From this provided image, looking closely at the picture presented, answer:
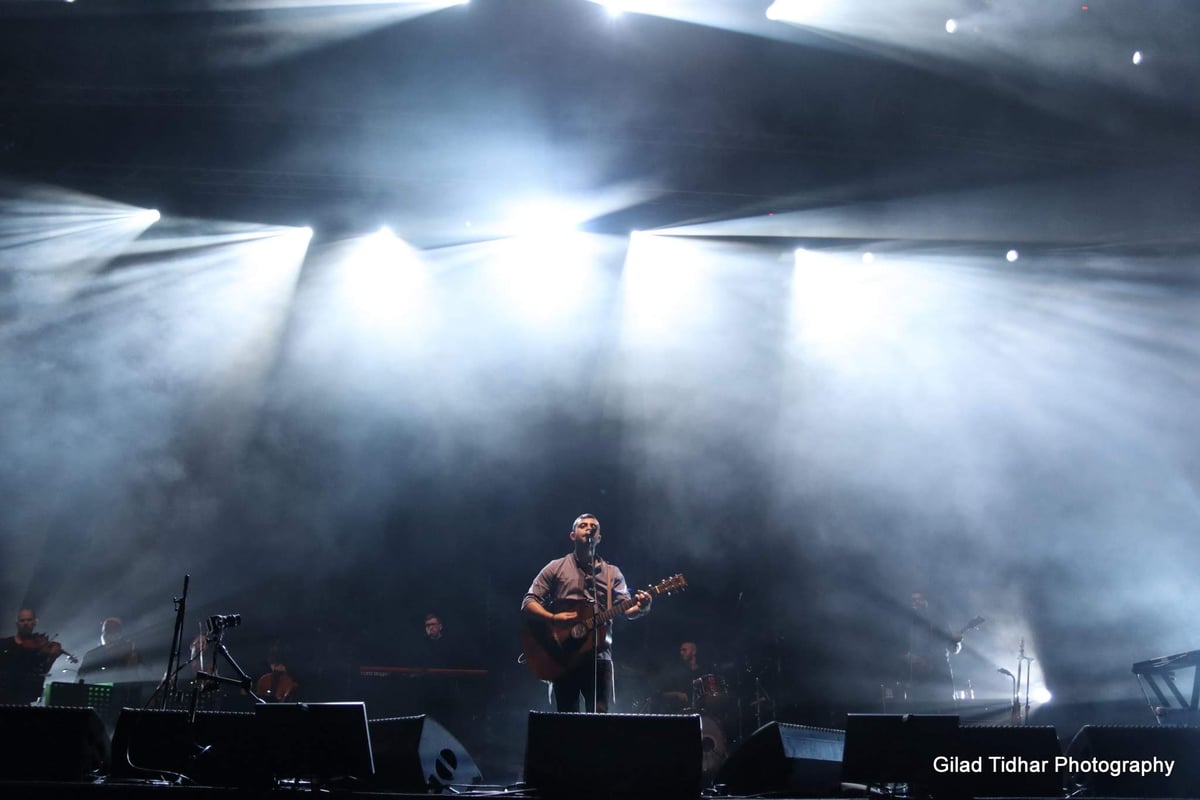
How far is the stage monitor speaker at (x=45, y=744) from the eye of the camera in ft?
10.2

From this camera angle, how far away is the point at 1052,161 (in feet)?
27.0

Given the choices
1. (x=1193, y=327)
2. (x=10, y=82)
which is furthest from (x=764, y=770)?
(x=10, y=82)

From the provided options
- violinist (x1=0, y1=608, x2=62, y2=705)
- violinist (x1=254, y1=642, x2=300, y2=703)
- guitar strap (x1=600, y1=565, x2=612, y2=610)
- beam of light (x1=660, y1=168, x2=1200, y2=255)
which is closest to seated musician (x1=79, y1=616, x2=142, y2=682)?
violinist (x1=0, y1=608, x2=62, y2=705)

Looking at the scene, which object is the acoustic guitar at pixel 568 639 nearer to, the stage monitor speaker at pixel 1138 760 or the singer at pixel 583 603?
the singer at pixel 583 603

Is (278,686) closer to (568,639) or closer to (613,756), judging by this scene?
(568,639)

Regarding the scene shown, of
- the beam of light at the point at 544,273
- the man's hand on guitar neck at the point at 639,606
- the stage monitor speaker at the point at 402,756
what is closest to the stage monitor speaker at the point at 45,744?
the stage monitor speaker at the point at 402,756

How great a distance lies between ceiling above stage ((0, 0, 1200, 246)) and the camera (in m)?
6.68

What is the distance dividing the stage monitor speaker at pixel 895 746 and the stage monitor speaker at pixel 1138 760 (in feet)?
1.91

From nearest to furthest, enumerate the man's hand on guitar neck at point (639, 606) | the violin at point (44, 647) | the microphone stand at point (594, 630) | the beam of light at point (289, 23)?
the microphone stand at point (594, 630)
the man's hand on guitar neck at point (639, 606)
the beam of light at point (289, 23)
the violin at point (44, 647)

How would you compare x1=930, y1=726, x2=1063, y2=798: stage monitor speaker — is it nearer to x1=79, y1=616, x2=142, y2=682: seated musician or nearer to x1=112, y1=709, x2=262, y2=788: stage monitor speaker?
x1=112, y1=709, x2=262, y2=788: stage monitor speaker

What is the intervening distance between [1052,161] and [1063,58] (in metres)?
1.50

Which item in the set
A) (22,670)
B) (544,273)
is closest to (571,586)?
(544,273)

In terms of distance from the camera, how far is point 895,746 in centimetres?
321

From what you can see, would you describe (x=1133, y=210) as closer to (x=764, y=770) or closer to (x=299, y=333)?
(x=764, y=770)
